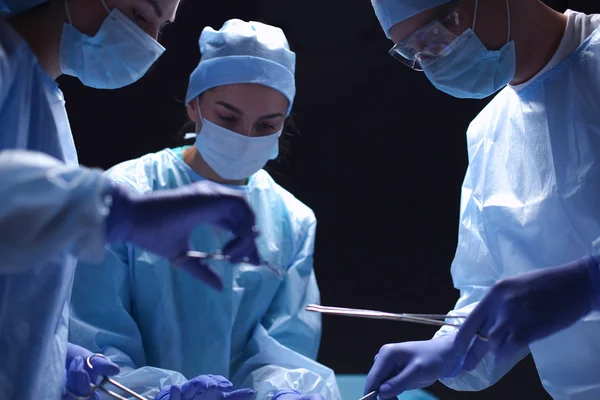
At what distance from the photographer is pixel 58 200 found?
33.8 inches

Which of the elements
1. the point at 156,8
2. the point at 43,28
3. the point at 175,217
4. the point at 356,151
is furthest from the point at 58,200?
the point at 356,151

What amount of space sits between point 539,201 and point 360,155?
1329 mm

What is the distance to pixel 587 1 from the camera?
2.47m

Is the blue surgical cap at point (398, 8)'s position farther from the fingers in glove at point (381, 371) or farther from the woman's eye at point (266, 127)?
the fingers in glove at point (381, 371)

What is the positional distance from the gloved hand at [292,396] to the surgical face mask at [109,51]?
0.78m

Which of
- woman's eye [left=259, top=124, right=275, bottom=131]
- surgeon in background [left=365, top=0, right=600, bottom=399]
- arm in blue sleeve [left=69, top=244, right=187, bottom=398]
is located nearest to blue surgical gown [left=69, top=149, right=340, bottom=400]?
arm in blue sleeve [left=69, top=244, right=187, bottom=398]

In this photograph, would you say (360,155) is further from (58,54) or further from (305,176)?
(58,54)

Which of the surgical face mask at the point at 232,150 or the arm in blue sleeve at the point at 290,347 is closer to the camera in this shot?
the arm in blue sleeve at the point at 290,347

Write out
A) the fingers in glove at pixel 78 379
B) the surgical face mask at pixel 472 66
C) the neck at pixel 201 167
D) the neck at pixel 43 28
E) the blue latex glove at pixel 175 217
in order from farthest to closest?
the neck at pixel 201 167
the surgical face mask at pixel 472 66
the fingers in glove at pixel 78 379
the neck at pixel 43 28
the blue latex glove at pixel 175 217

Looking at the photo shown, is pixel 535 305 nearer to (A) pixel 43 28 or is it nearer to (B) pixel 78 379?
(B) pixel 78 379

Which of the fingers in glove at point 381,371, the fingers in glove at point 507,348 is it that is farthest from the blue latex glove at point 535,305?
the fingers in glove at point 381,371

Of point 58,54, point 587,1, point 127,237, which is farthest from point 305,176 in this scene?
point 127,237

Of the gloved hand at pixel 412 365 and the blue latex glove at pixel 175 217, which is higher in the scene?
the blue latex glove at pixel 175 217

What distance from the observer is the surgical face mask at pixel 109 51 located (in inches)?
49.4
